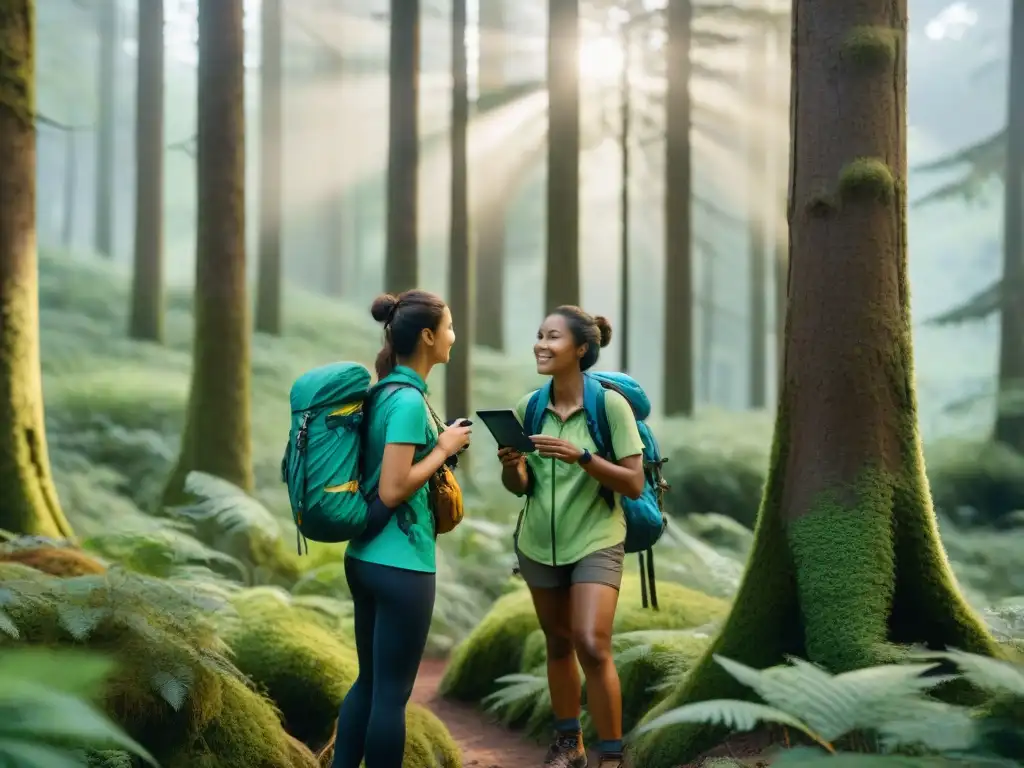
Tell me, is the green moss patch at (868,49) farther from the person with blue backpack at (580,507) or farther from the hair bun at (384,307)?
the hair bun at (384,307)

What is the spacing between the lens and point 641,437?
5.07 meters

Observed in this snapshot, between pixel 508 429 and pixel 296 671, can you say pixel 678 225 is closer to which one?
pixel 296 671

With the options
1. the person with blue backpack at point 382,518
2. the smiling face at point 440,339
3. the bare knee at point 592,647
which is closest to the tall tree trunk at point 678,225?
the bare knee at point 592,647

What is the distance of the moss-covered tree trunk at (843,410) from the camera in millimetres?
4941

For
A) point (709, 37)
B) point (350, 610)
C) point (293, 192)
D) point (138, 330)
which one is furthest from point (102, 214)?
point (350, 610)

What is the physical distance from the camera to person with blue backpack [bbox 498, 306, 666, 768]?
467 centimetres

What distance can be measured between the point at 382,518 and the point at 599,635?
132 centimetres

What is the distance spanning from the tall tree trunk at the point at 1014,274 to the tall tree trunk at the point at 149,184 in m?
15.5

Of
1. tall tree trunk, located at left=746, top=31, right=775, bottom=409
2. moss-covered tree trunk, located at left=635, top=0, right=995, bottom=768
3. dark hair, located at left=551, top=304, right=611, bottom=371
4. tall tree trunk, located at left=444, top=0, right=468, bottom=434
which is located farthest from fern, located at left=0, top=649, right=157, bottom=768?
tall tree trunk, located at left=746, top=31, right=775, bottom=409

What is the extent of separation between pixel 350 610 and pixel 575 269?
7311mm

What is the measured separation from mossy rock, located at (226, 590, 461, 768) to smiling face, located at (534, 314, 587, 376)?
2.11 metres

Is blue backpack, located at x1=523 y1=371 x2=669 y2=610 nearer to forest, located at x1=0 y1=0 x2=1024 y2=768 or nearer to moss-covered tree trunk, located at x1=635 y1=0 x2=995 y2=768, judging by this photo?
forest, located at x1=0 y1=0 x2=1024 y2=768

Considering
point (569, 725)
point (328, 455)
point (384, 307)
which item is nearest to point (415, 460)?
point (328, 455)

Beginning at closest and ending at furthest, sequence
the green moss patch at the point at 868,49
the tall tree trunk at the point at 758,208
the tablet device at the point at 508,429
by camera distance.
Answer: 1. the tablet device at the point at 508,429
2. the green moss patch at the point at 868,49
3. the tall tree trunk at the point at 758,208
